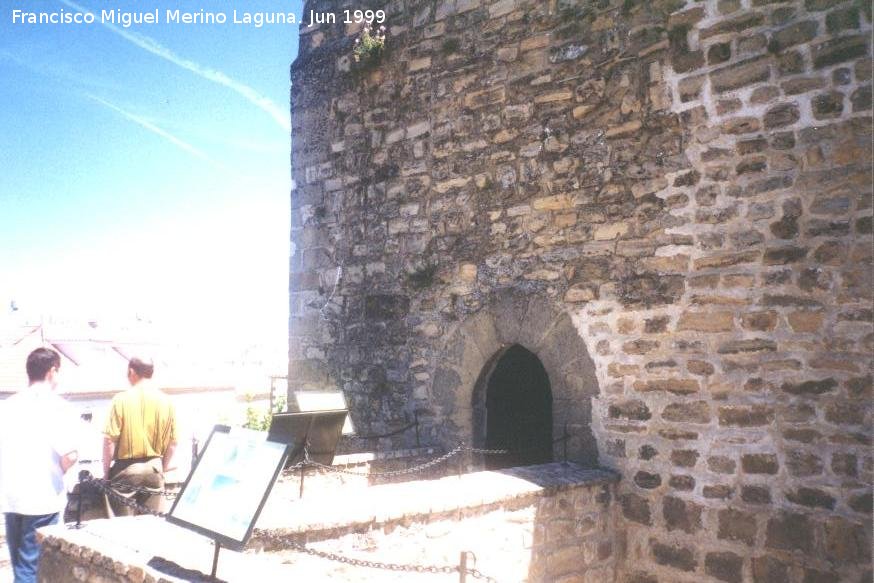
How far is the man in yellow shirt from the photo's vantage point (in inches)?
155

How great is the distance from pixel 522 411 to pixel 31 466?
353 centimetres

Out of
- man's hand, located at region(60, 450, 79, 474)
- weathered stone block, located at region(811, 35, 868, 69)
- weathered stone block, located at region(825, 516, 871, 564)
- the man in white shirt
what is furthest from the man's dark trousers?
weathered stone block, located at region(811, 35, 868, 69)

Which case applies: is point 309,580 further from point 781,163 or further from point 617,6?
point 617,6

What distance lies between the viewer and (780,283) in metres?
3.52

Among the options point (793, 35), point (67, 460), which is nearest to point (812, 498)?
point (793, 35)

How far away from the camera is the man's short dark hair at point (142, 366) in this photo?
A: 4055 mm

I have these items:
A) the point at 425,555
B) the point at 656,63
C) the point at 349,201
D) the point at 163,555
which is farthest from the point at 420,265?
the point at 163,555

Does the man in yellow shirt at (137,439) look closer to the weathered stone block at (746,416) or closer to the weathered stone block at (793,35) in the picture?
the weathered stone block at (746,416)

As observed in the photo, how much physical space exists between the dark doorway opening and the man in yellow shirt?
8.35 feet

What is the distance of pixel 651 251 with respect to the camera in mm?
→ 4004

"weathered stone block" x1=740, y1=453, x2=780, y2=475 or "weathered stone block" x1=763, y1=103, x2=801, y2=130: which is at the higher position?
"weathered stone block" x1=763, y1=103, x2=801, y2=130

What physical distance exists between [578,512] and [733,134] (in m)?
2.47

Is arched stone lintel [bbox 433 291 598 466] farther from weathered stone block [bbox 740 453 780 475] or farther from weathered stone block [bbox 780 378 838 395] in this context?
weathered stone block [bbox 780 378 838 395]

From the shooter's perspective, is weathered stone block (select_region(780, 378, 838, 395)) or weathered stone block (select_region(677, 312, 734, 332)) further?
weathered stone block (select_region(677, 312, 734, 332))
